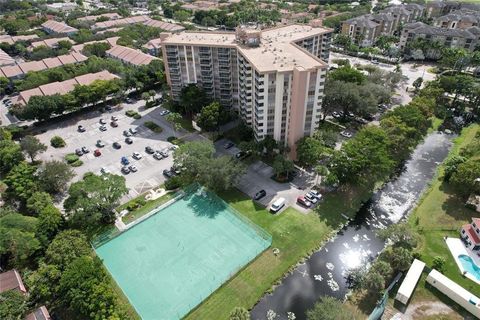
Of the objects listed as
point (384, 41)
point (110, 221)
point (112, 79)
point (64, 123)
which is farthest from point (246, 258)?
point (384, 41)

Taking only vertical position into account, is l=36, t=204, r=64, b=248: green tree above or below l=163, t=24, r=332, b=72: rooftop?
below

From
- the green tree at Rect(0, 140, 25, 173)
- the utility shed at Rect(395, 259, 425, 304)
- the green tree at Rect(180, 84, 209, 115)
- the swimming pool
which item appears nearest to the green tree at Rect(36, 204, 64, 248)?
the green tree at Rect(0, 140, 25, 173)

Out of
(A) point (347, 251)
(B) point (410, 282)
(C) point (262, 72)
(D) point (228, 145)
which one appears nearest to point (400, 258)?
(B) point (410, 282)

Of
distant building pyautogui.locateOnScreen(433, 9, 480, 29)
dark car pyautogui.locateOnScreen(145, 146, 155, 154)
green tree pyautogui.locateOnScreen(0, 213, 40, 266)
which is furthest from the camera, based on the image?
distant building pyautogui.locateOnScreen(433, 9, 480, 29)

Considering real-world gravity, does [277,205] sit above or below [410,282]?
below

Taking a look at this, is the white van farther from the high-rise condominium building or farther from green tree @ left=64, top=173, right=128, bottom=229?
green tree @ left=64, top=173, right=128, bottom=229

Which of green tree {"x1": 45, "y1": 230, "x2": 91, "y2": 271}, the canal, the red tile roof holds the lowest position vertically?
the canal

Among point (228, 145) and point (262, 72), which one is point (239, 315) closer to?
point (262, 72)
